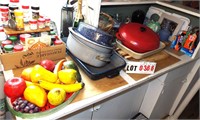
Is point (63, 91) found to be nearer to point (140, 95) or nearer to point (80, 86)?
point (80, 86)

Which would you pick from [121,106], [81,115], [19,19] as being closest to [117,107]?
[121,106]

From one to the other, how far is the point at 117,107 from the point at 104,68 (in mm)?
416

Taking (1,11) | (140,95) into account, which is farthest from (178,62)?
(1,11)

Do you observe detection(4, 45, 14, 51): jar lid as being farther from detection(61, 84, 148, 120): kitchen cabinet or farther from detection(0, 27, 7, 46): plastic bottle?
detection(61, 84, 148, 120): kitchen cabinet

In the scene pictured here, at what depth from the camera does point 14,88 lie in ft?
2.28

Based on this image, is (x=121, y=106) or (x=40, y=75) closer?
(x=40, y=75)

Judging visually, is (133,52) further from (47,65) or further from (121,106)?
(47,65)

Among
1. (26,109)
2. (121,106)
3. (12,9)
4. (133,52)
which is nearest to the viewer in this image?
(26,109)

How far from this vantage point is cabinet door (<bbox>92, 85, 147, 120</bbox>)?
1.10 metres

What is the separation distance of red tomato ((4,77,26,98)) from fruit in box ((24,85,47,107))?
24 millimetres

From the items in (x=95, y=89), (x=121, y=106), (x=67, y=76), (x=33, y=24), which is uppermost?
(x=33, y=24)

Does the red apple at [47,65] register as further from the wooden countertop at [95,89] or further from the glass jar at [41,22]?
the glass jar at [41,22]

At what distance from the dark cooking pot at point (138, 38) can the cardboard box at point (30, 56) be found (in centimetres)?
43

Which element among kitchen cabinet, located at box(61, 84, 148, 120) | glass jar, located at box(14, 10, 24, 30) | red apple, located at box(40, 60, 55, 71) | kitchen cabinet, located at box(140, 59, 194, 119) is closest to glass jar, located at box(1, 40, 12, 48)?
glass jar, located at box(14, 10, 24, 30)
